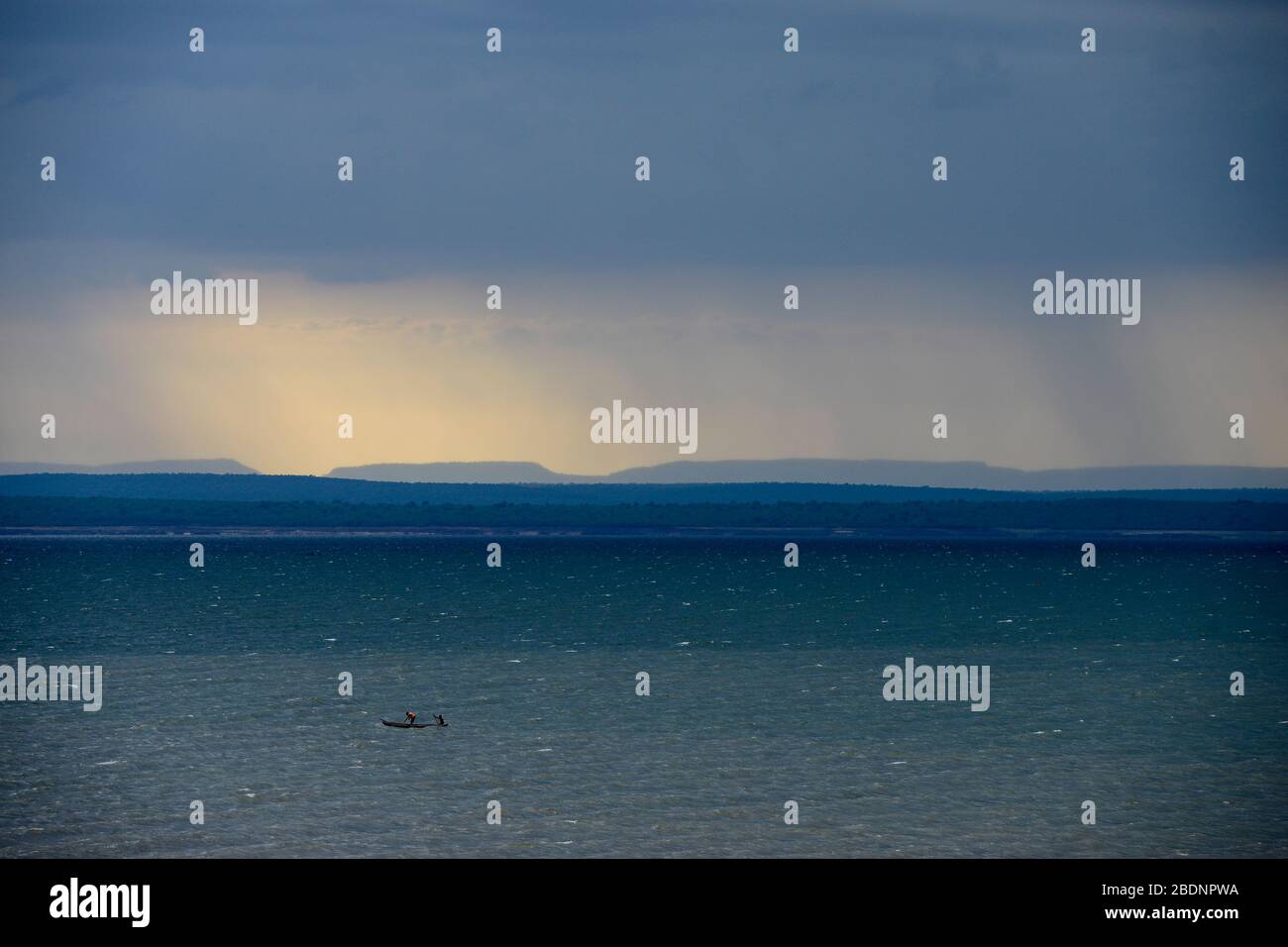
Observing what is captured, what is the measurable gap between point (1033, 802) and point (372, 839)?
17.7 m

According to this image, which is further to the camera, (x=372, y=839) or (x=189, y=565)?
(x=189, y=565)

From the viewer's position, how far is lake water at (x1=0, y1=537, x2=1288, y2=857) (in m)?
32.7

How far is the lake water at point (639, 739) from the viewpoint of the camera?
32.7 metres

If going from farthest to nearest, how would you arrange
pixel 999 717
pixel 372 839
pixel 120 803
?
1. pixel 999 717
2. pixel 120 803
3. pixel 372 839

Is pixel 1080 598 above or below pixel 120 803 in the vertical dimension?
above

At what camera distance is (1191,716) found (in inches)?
2058

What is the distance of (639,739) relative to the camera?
4447cm

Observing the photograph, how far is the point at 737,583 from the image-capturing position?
148000 mm

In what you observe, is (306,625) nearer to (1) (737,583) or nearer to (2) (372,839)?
(2) (372,839)
